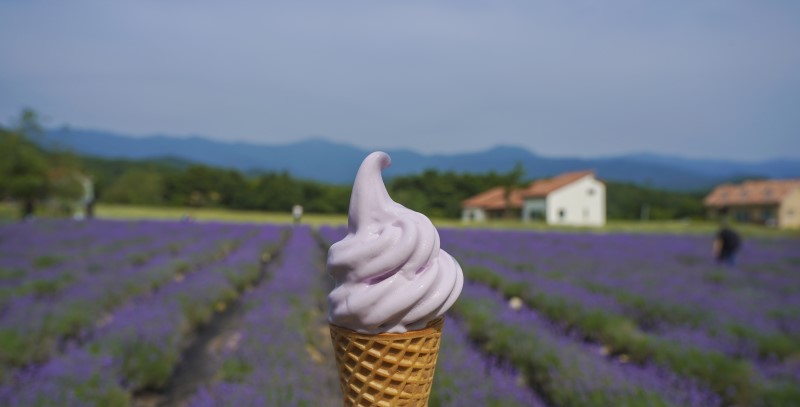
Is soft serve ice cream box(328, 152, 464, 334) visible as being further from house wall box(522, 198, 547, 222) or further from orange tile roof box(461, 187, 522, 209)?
orange tile roof box(461, 187, 522, 209)

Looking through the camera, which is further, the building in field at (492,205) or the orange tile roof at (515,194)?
the building in field at (492,205)

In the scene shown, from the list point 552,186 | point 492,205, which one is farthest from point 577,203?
point 492,205

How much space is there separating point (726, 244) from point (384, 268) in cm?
1132

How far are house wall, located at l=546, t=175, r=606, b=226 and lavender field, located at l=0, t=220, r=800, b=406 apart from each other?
97.1ft

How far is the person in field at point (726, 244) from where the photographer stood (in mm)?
10312

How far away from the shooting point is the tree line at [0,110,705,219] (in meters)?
27.8

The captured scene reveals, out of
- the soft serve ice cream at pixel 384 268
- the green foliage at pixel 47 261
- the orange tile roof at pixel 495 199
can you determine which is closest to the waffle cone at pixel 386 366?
the soft serve ice cream at pixel 384 268

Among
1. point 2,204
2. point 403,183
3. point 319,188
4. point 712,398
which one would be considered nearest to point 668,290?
point 712,398

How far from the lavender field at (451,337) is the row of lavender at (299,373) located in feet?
0.06

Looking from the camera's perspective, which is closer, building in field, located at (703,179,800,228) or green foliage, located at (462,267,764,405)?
green foliage, located at (462,267,764,405)

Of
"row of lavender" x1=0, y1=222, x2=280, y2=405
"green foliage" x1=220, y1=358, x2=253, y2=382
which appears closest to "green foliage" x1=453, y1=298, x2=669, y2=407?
"green foliage" x1=220, y1=358, x2=253, y2=382

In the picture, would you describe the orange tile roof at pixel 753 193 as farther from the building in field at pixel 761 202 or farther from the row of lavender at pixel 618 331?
the row of lavender at pixel 618 331

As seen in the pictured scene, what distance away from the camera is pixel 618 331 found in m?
5.13

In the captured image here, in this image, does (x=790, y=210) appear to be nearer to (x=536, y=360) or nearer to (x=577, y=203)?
(x=577, y=203)
